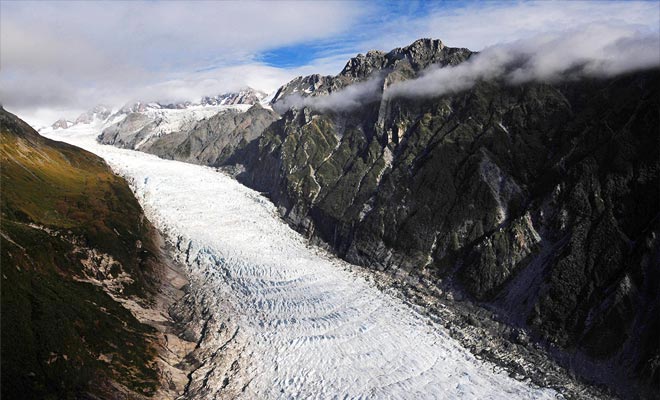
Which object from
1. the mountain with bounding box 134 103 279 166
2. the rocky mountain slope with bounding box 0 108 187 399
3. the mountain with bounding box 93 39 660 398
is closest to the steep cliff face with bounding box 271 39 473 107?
the mountain with bounding box 93 39 660 398

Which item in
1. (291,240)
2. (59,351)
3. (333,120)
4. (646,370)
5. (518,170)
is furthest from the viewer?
(333,120)

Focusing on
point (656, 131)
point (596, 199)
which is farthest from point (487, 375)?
point (656, 131)

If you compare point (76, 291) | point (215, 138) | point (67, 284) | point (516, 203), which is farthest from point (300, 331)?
point (215, 138)

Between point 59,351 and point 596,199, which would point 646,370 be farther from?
point 59,351

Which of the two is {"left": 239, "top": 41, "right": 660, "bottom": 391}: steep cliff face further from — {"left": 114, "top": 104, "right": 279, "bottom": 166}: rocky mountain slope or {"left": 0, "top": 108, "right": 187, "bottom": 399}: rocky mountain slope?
{"left": 114, "top": 104, "right": 279, "bottom": 166}: rocky mountain slope

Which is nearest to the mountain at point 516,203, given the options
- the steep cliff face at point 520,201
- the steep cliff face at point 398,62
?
the steep cliff face at point 520,201
